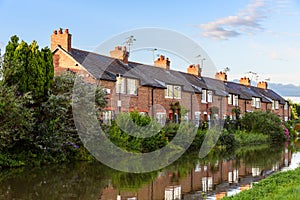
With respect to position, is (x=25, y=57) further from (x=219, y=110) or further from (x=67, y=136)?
(x=219, y=110)

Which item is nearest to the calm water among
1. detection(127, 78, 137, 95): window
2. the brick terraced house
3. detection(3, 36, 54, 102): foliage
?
detection(3, 36, 54, 102): foliage

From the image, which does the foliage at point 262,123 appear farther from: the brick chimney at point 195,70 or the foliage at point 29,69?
the foliage at point 29,69

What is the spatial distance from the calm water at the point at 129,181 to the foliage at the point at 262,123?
23779 mm

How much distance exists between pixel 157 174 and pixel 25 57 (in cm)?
1042

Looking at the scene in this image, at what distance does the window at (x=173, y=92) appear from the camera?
42.2m

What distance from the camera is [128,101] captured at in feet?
119

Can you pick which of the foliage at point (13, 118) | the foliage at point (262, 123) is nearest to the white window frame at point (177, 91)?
the foliage at point (262, 123)

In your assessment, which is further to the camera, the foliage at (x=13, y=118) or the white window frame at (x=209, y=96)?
the white window frame at (x=209, y=96)

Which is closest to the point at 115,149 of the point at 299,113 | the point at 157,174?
the point at 157,174

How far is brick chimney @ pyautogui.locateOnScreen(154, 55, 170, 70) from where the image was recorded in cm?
4822

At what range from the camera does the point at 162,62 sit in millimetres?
48469

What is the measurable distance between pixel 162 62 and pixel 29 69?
25076 millimetres

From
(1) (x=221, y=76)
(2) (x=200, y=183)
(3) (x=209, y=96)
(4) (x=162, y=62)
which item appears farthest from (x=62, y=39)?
(1) (x=221, y=76)

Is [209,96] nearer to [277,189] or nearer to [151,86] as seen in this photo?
[151,86]
